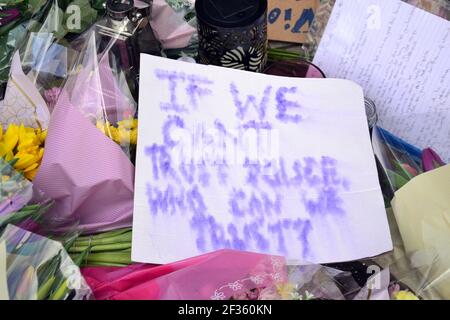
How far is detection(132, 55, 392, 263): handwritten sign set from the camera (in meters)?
0.71

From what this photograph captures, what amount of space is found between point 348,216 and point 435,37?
0.35 m

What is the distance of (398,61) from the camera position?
0.88m

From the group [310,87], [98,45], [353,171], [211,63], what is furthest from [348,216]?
[98,45]

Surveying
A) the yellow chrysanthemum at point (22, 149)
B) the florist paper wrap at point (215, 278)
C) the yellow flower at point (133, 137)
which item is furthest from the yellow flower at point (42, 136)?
the florist paper wrap at point (215, 278)

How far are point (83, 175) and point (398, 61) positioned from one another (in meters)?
0.54

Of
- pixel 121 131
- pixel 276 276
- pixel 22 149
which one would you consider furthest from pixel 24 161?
pixel 276 276

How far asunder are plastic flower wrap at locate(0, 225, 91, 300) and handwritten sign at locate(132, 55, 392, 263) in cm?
10

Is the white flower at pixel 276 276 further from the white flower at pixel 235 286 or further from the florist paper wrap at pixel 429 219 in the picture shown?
the florist paper wrap at pixel 429 219

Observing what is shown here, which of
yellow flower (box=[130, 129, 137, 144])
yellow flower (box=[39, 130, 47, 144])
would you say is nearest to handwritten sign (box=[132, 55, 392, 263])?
yellow flower (box=[130, 129, 137, 144])

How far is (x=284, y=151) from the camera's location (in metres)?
0.77

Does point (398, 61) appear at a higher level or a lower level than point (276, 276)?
higher

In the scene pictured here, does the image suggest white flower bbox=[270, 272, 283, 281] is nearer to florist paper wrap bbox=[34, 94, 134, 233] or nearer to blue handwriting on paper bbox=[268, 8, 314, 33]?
florist paper wrap bbox=[34, 94, 134, 233]

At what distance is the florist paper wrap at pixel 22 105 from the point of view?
0.78 m

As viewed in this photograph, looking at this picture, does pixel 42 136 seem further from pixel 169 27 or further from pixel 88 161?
pixel 169 27
